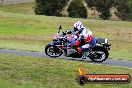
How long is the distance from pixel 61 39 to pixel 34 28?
20.4m

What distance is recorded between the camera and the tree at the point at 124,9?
65.2 m

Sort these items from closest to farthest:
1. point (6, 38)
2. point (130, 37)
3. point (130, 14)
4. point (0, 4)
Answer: point (6, 38), point (130, 37), point (130, 14), point (0, 4)

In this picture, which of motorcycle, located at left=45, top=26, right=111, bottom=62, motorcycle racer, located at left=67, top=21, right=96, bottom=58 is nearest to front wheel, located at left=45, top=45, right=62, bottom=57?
motorcycle, located at left=45, top=26, right=111, bottom=62

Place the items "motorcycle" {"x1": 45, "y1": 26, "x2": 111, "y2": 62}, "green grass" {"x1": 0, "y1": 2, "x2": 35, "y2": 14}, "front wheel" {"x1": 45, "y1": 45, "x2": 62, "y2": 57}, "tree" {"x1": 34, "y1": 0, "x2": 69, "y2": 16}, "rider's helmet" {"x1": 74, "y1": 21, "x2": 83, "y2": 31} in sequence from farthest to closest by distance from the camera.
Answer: "green grass" {"x1": 0, "y1": 2, "x2": 35, "y2": 14} < "tree" {"x1": 34, "y1": 0, "x2": 69, "y2": 16} < "front wheel" {"x1": 45, "y1": 45, "x2": 62, "y2": 57} < "motorcycle" {"x1": 45, "y1": 26, "x2": 111, "y2": 62} < "rider's helmet" {"x1": 74, "y1": 21, "x2": 83, "y2": 31}

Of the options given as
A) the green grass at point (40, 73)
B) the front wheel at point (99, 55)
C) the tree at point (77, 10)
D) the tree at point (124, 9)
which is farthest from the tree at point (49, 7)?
the green grass at point (40, 73)

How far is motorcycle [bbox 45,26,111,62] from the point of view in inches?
792

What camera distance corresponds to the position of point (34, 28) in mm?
41219

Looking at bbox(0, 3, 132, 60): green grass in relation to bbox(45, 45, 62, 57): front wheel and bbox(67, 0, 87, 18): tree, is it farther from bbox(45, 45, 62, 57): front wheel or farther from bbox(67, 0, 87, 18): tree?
bbox(67, 0, 87, 18): tree

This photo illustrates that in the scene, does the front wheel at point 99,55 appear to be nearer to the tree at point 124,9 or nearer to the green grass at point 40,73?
the green grass at point 40,73

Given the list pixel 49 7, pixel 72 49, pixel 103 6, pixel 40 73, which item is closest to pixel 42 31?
pixel 72 49

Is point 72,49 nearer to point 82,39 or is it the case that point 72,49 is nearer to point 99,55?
point 82,39

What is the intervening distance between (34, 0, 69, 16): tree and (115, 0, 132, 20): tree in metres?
8.22

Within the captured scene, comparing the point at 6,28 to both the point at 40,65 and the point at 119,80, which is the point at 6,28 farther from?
the point at 119,80

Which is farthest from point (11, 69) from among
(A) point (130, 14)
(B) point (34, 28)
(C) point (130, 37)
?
(A) point (130, 14)
